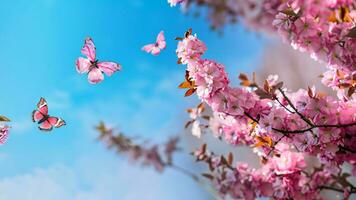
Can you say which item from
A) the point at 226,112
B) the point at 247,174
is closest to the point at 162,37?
the point at 226,112

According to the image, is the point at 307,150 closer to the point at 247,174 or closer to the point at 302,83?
the point at 247,174

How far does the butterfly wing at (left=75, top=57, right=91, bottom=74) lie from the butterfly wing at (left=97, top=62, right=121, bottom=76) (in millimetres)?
30

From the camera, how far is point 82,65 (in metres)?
1.12

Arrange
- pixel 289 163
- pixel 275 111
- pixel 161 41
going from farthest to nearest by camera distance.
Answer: pixel 289 163 → pixel 161 41 → pixel 275 111

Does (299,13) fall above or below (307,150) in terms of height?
above

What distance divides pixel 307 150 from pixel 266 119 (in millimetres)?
174

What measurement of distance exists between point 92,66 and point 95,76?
3cm

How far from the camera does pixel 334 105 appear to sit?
1.21 meters

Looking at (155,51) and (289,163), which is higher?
(155,51)

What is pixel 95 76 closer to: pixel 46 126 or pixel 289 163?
pixel 46 126

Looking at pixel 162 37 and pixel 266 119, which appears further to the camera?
pixel 162 37

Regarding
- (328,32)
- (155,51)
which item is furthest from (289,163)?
(155,51)

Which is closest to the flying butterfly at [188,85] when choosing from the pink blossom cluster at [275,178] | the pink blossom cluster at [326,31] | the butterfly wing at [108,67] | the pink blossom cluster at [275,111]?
the pink blossom cluster at [275,111]

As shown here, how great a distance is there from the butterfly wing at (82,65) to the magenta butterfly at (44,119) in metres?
0.13
